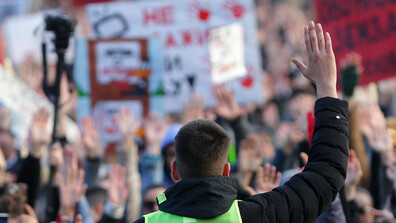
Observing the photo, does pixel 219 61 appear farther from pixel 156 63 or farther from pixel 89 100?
pixel 89 100

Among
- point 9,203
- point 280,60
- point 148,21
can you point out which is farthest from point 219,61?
point 280,60

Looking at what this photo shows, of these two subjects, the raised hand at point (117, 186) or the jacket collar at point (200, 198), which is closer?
the jacket collar at point (200, 198)

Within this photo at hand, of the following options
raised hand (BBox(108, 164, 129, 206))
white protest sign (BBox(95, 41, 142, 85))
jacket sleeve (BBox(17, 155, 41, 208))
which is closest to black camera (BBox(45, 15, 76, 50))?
jacket sleeve (BBox(17, 155, 41, 208))

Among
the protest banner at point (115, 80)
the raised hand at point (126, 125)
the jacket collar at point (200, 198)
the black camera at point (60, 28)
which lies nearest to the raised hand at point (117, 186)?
the black camera at point (60, 28)

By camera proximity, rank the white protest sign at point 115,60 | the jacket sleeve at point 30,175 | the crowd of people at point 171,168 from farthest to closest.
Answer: the white protest sign at point 115,60 → the jacket sleeve at point 30,175 → the crowd of people at point 171,168

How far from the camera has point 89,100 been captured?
674 cm

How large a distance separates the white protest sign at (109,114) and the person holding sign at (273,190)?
13.5 feet

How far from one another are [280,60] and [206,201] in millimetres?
9880

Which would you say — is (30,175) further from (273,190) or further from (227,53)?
(227,53)

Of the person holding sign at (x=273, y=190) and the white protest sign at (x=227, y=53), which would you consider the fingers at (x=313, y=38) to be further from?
the white protest sign at (x=227, y=53)

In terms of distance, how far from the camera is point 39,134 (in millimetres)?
4844

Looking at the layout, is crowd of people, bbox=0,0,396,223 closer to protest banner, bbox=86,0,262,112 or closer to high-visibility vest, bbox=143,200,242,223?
high-visibility vest, bbox=143,200,242,223

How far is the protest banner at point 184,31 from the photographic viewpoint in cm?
771

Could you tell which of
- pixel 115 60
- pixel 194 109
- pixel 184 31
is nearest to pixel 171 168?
pixel 194 109
